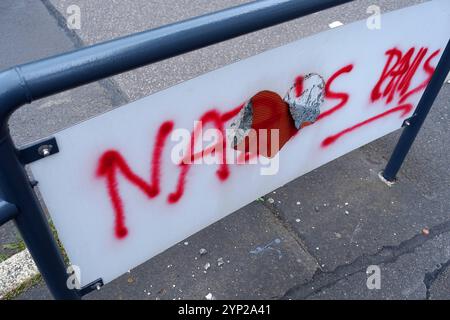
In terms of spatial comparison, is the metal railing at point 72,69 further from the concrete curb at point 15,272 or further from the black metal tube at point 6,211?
the concrete curb at point 15,272

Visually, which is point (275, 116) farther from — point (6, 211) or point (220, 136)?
point (6, 211)

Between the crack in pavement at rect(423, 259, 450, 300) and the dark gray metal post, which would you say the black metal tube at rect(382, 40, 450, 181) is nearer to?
the crack in pavement at rect(423, 259, 450, 300)

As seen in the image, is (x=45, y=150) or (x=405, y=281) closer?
(x=45, y=150)

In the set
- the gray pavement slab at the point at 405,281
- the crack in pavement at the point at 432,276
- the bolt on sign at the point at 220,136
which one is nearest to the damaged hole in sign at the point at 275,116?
the bolt on sign at the point at 220,136

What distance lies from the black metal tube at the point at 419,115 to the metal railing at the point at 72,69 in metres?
1.11

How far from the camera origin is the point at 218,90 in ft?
4.82

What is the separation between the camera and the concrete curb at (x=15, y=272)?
219 cm

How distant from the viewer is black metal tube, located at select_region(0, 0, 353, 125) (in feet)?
3.34

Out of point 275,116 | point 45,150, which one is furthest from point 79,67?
point 275,116

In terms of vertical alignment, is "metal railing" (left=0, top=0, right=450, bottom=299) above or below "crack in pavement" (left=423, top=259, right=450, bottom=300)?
above

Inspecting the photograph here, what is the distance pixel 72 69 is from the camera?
1.05 m

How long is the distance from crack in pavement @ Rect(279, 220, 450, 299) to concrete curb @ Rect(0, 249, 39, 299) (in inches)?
52.6

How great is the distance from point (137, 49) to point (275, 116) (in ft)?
2.54

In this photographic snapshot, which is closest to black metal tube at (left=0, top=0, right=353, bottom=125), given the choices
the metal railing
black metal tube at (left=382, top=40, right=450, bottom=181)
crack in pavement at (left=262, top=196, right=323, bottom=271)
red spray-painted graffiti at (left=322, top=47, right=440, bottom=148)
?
the metal railing
